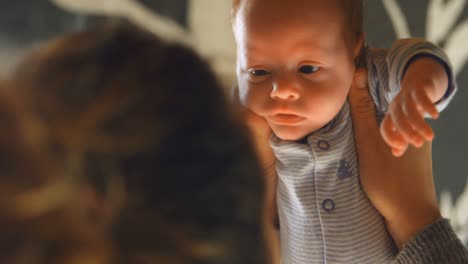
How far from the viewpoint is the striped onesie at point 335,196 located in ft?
1.68

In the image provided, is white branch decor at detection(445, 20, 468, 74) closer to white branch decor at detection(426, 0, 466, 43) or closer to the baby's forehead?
white branch decor at detection(426, 0, 466, 43)

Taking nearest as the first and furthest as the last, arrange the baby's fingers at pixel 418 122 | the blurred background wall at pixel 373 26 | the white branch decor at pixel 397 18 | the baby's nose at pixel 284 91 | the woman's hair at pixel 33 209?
1. the woman's hair at pixel 33 209
2. the baby's fingers at pixel 418 122
3. the baby's nose at pixel 284 91
4. the blurred background wall at pixel 373 26
5. the white branch decor at pixel 397 18

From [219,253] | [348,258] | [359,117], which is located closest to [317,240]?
[348,258]

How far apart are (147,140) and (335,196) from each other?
0.32m

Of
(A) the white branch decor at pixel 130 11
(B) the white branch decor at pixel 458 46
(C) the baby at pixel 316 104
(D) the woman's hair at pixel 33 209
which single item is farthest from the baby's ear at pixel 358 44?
(B) the white branch decor at pixel 458 46

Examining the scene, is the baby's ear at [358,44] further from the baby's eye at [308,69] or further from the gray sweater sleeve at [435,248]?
the gray sweater sleeve at [435,248]

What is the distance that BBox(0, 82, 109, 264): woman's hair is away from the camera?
0.22 metres

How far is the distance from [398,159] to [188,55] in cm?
32

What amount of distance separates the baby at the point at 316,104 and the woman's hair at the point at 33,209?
293 millimetres

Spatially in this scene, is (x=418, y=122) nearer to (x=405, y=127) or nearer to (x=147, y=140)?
(x=405, y=127)

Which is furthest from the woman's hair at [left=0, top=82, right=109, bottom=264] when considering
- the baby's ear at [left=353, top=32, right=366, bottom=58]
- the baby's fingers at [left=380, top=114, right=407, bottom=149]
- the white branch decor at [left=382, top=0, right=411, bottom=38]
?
the white branch decor at [left=382, top=0, right=411, bottom=38]

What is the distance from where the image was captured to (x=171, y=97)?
26cm

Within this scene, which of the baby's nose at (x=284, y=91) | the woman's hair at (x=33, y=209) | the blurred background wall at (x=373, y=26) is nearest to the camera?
the woman's hair at (x=33, y=209)

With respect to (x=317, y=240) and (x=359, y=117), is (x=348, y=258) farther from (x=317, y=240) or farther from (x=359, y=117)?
(x=359, y=117)
